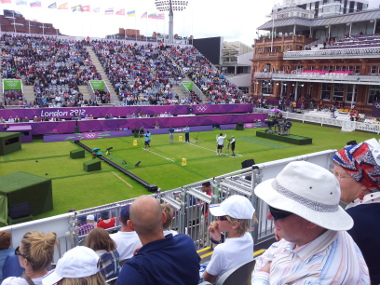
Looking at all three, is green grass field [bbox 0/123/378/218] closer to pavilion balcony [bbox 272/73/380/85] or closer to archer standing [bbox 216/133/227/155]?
archer standing [bbox 216/133/227/155]

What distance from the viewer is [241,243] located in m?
4.00

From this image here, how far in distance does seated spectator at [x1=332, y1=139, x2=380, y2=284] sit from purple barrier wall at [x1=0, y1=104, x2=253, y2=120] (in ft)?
98.2

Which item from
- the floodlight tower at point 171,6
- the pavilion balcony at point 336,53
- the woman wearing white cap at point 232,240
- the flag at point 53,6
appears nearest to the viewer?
the woman wearing white cap at point 232,240

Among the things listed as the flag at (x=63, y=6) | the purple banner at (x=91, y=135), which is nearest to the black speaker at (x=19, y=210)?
the purple banner at (x=91, y=135)

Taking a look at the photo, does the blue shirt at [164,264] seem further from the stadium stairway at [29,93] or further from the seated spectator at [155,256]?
the stadium stairway at [29,93]

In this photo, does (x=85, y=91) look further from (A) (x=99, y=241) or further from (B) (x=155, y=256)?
(B) (x=155, y=256)

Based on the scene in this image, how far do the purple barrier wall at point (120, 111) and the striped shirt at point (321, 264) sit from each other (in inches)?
1197

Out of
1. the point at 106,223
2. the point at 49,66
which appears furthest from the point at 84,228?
the point at 49,66

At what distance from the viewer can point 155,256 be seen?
2.82m

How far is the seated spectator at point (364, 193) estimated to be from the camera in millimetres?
2900

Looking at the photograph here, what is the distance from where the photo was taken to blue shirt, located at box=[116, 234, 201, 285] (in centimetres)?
262

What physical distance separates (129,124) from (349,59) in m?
32.7

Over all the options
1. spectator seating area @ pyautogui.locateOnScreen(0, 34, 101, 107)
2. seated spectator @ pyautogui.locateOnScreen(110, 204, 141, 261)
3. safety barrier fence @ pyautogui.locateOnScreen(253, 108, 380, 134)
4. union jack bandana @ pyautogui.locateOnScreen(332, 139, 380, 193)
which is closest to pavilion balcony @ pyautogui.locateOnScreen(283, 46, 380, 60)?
safety barrier fence @ pyautogui.locateOnScreen(253, 108, 380, 134)

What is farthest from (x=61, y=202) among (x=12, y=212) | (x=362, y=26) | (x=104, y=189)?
(x=362, y=26)
